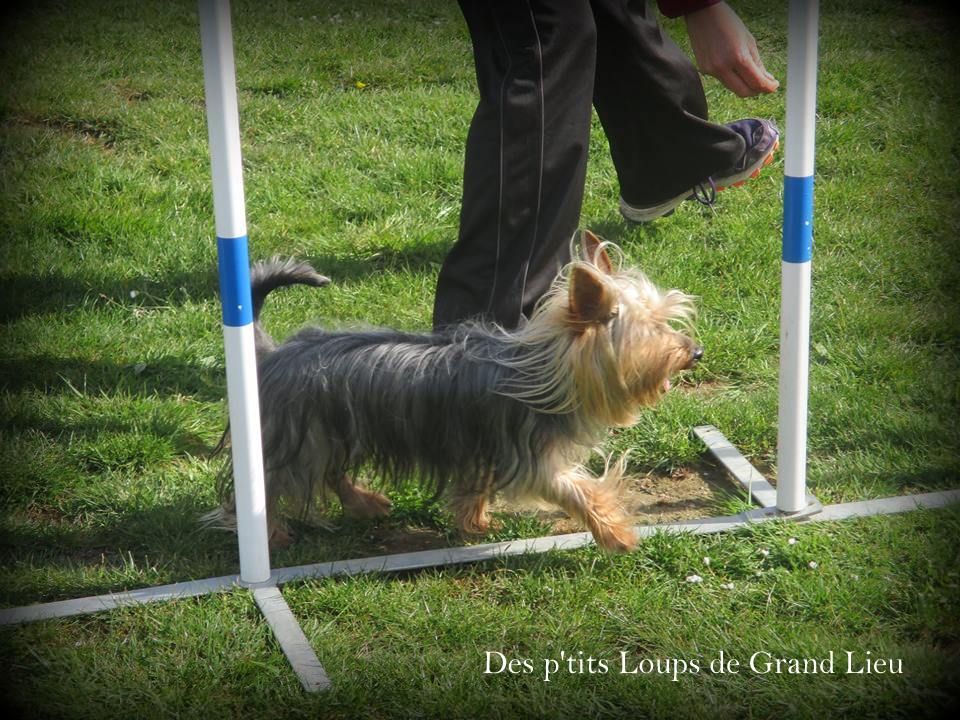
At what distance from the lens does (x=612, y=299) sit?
10.5 feet

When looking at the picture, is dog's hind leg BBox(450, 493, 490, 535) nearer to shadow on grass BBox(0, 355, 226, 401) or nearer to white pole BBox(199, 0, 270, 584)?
white pole BBox(199, 0, 270, 584)

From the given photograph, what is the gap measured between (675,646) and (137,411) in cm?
220

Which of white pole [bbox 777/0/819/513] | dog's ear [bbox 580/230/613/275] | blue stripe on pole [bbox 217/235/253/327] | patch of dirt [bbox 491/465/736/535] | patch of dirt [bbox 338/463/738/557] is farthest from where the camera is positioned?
patch of dirt [bbox 491/465/736/535]

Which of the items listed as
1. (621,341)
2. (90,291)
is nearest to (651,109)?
(621,341)

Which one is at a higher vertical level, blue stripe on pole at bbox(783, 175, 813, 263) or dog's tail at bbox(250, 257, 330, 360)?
blue stripe on pole at bbox(783, 175, 813, 263)

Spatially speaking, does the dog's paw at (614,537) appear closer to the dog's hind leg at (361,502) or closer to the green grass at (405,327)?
the green grass at (405,327)

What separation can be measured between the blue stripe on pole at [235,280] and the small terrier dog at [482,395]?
42 cm

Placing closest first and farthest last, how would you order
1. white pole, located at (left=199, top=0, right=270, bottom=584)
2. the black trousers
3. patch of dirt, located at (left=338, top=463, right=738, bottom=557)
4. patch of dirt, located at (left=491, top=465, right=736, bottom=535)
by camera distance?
white pole, located at (left=199, top=0, right=270, bottom=584) < the black trousers < patch of dirt, located at (left=338, top=463, right=738, bottom=557) < patch of dirt, located at (left=491, top=465, right=736, bottom=535)

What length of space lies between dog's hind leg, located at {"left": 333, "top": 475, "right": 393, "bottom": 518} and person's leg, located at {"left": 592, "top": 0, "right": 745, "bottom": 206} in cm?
189

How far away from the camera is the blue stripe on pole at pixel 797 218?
128 inches

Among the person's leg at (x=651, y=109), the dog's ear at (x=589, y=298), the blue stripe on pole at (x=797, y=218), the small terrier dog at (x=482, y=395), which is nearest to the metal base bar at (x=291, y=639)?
the small terrier dog at (x=482, y=395)

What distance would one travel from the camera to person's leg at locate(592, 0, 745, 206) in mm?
4402

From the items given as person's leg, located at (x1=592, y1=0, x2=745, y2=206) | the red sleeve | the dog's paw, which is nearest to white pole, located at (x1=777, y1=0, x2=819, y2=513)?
the red sleeve

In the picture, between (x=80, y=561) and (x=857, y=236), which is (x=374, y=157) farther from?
(x=80, y=561)
